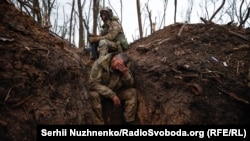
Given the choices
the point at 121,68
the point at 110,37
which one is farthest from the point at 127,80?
the point at 110,37

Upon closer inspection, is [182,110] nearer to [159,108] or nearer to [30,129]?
[159,108]

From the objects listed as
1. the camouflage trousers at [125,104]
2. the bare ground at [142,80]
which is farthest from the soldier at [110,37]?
the camouflage trousers at [125,104]

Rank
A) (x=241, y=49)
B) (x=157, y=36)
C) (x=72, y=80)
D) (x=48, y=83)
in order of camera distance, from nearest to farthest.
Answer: (x=48, y=83) < (x=72, y=80) < (x=241, y=49) < (x=157, y=36)

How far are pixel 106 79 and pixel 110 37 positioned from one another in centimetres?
192

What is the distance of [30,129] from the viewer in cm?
384

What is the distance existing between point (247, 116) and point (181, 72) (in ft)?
4.54

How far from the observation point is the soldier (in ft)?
22.1

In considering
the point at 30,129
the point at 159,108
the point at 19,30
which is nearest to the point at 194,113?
the point at 159,108

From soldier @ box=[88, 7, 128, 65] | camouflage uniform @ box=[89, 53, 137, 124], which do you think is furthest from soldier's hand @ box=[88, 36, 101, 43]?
camouflage uniform @ box=[89, 53, 137, 124]

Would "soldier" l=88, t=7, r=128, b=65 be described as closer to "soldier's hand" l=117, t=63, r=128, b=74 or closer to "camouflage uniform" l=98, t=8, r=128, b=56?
"camouflage uniform" l=98, t=8, r=128, b=56

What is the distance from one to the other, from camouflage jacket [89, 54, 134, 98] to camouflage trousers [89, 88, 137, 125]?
103 mm

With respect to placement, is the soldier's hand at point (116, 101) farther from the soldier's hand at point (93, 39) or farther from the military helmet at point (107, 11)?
the military helmet at point (107, 11)

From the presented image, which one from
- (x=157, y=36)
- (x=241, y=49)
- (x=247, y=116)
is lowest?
(x=247, y=116)

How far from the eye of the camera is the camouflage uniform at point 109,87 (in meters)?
5.29
